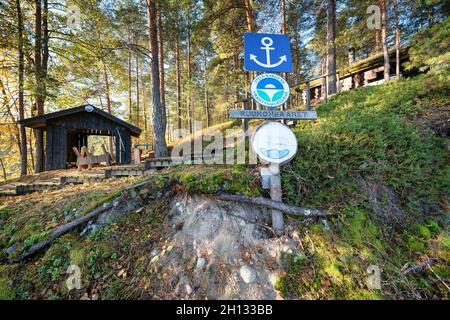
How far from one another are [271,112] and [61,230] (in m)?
3.84

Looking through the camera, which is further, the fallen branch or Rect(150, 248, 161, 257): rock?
Rect(150, 248, 161, 257): rock

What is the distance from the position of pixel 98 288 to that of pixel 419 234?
4463 mm

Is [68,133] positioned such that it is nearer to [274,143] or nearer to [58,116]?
[58,116]

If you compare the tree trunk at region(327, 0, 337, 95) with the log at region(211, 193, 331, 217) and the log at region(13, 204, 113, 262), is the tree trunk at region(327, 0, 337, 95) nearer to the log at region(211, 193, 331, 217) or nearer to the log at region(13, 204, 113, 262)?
the log at region(211, 193, 331, 217)

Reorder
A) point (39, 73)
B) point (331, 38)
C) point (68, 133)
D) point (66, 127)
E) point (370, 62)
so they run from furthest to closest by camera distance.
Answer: point (370, 62), point (68, 133), point (331, 38), point (66, 127), point (39, 73)

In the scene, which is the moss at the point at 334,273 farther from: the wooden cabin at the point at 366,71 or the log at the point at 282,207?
the wooden cabin at the point at 366,71

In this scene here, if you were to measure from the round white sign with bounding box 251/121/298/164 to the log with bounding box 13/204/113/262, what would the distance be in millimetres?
2721

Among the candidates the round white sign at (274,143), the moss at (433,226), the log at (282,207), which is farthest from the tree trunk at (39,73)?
the moss at (433,226)

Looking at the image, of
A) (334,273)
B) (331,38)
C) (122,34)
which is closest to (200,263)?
(334,273)

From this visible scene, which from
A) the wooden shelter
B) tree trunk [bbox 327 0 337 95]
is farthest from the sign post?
the wooden shelter

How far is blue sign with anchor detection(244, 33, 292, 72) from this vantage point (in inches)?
117

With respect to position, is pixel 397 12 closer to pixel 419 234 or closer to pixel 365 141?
pixel 365 141

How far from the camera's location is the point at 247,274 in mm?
2145

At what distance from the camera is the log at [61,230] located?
2.66 metres
